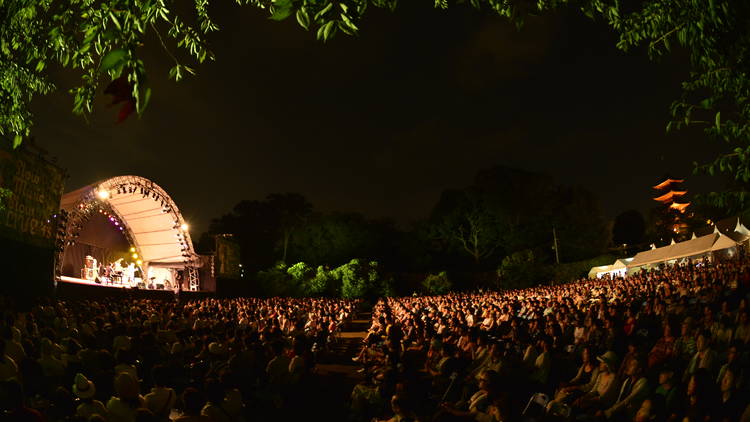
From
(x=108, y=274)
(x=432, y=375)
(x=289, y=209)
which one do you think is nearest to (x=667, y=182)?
(x=289, y=209)

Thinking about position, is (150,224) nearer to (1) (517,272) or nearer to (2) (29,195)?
(2) (29,195)

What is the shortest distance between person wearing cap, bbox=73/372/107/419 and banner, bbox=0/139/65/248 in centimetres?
1036

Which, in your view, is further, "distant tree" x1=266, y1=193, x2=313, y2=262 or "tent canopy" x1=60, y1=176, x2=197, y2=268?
"distant tree" x1=266, y1=193, x2=313, y2=262

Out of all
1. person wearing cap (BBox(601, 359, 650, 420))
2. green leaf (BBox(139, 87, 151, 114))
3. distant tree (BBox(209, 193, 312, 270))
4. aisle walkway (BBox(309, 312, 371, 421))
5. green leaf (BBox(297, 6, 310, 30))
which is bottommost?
aisle walkway (BBox(309, 312, 371, 421))

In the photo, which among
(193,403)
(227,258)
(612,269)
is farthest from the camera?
(612,269)

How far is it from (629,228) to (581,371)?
53.4 meters

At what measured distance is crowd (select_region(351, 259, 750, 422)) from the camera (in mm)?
4312

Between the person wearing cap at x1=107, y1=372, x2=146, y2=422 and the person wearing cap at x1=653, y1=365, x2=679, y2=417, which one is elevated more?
the person wearing cap at x1=107, y1=372, x2=146, y2=422

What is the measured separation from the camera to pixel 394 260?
144 ft

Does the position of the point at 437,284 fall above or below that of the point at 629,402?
above

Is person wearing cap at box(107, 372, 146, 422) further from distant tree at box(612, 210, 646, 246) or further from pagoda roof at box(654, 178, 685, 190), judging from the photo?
distant tree at box(612, 210, 646, 246)

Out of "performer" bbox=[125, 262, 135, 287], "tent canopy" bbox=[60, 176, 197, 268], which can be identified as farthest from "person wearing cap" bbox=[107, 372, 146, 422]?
"performer" bbox=[125, 262, 135, 287]

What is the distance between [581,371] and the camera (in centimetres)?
636

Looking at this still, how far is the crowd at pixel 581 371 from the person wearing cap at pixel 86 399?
8.72ft
